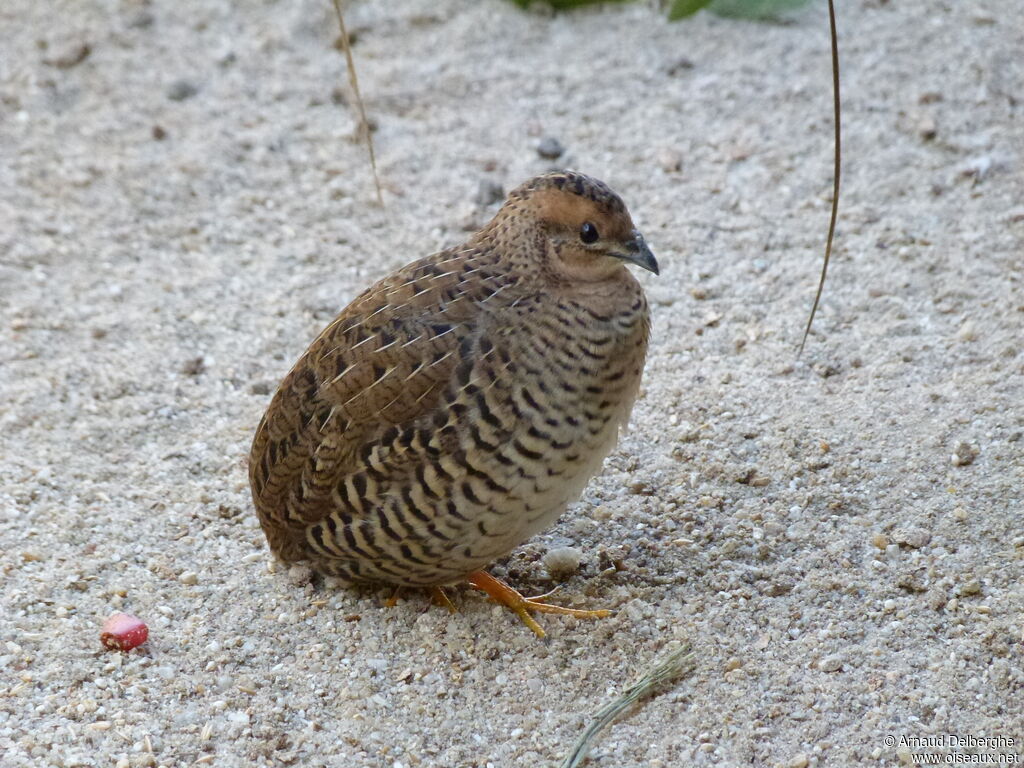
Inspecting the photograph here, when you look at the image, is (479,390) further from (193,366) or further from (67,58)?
(67,58)

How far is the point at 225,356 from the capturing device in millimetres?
5320

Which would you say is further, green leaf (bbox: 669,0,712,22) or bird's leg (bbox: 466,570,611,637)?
green leaf (bbox: 669,0,712,22)

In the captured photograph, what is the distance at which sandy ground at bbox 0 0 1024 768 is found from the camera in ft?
12.0

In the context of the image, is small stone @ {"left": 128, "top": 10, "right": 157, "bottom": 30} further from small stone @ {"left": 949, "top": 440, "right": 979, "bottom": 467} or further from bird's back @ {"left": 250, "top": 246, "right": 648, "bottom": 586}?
small stone @ {"left": 949, "top": 440, "right": 979, "bottom": 467}

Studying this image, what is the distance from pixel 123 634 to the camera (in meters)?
3.88

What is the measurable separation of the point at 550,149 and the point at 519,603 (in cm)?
297

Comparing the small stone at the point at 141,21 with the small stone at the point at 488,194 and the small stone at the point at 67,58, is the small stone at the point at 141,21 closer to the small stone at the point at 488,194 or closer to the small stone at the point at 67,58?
the small stone at the point at 67,58

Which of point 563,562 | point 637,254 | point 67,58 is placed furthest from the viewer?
point 67,58

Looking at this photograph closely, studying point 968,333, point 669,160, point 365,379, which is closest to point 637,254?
point 365,379

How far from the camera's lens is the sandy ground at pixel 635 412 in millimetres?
3670

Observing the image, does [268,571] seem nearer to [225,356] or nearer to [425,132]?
[225,356]

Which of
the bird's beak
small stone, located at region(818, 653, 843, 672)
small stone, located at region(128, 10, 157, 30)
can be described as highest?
the bird's beak

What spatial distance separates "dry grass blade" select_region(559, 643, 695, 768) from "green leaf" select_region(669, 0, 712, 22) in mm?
4264

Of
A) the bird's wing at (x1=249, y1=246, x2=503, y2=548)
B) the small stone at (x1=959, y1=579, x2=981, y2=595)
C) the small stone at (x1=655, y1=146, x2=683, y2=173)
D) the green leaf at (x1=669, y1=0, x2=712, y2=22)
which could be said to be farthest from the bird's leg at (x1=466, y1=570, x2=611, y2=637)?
the green leaf at (x1=669, y1=0, x2=712, y2=22)
